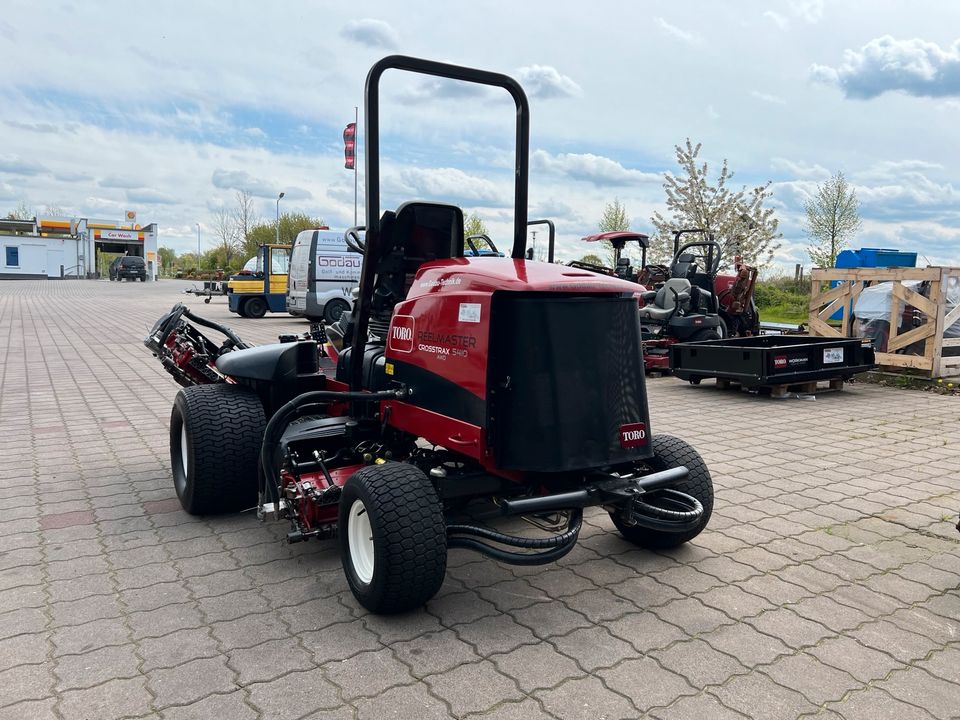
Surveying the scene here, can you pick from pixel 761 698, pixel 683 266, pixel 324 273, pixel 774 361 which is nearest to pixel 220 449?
pixel 761 698

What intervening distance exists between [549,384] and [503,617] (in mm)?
967

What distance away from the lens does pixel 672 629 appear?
2.99 metres

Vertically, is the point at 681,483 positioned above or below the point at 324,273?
below

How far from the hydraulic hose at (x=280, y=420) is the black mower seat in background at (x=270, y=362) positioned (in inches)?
28.0

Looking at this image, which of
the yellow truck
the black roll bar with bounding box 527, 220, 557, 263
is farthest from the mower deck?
the yellow truck

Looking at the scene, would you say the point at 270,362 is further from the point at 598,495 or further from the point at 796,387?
the point at 796,387

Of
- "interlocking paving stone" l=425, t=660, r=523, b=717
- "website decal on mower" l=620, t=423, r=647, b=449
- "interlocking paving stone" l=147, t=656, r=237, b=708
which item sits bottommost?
"interlocking paving stone" l=147, t=656, r=237, b=708

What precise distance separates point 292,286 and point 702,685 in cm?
1694

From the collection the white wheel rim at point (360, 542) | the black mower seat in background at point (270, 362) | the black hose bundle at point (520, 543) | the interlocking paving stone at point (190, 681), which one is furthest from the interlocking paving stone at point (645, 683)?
the black mower seat in background at point (270, 362)

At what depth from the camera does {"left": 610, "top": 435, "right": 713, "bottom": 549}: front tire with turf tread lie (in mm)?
3588

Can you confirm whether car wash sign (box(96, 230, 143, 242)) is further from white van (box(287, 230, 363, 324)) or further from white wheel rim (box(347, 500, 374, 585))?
white wheel rim (box(347, 500, 374, 585))

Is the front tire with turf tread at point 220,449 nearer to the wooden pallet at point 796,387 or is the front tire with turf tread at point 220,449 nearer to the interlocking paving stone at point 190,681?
the interlocking paving stone at point 190,681

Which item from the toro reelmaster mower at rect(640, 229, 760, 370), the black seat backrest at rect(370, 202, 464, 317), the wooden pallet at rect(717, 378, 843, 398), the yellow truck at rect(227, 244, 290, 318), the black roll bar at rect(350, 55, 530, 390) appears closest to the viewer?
the black roll bar at rect(350, 55, 530, 390)

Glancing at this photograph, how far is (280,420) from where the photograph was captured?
3625 millimetres
